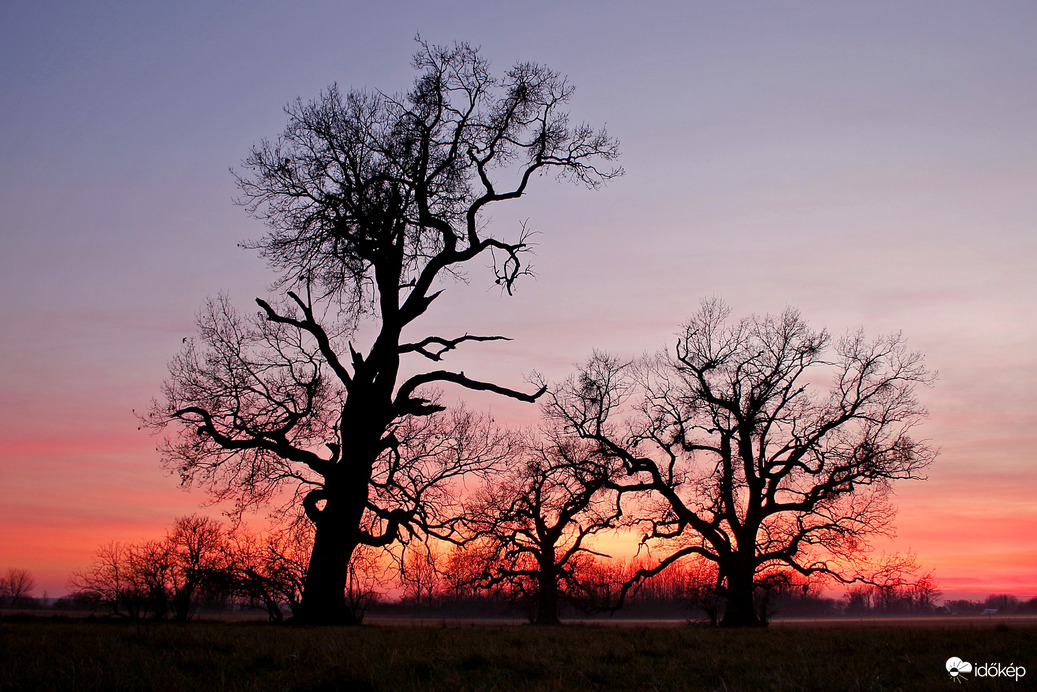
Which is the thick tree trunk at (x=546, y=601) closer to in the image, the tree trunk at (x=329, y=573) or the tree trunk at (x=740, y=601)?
the tree trunk at (x=740, y=601)

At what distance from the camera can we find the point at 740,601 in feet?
85.6

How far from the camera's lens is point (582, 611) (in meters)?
36.6

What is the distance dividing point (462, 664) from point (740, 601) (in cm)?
2178

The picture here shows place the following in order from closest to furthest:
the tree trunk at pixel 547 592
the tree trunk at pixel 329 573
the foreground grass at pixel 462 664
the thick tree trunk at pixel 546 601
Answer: the foreground grass at pixel 462 664 → the tree trunk at pixel 329 573 → the thick tree trunk at pixel 546 601 → the tree trunk at pixel 547 592

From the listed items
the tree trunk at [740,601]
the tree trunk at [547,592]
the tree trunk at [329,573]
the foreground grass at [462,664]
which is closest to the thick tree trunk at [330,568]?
the tree trunk at [329,573]

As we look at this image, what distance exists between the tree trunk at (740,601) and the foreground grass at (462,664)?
17.9m

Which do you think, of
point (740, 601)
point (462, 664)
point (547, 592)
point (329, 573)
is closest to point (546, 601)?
point (547, 592)

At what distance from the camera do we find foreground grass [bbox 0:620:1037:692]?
581 centimetres

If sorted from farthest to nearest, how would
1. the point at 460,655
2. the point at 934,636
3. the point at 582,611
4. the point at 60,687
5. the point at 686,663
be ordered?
the point at 582,611 → the point at 934,636 → the point at 686,663 → the point at 460,655 → the point at 60,687

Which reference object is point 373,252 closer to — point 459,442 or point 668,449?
point 459,442

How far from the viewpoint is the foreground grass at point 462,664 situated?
5.81 meters

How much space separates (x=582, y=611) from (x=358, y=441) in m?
23.6

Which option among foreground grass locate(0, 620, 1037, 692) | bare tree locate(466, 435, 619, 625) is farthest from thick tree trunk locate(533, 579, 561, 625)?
foreground grass locate(0, 620, 1037, 692)

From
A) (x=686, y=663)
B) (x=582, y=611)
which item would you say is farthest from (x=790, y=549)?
(x=686, y=663)
